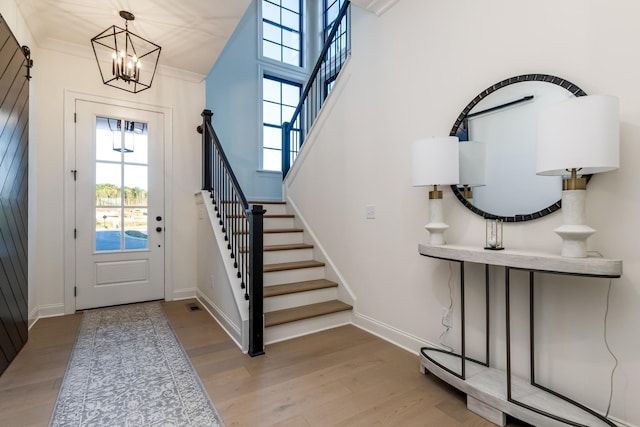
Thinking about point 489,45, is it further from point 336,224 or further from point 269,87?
point 269,87

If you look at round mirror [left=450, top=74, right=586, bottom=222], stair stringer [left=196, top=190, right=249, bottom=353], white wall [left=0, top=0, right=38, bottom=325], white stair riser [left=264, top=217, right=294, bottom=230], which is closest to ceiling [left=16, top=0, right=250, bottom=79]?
white wall [left=0, top=0, right=38, bottom=325]

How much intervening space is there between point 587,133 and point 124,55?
317 cm

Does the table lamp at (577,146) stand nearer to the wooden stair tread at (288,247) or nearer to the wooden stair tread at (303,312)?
the wooden stair tread at (303,312)

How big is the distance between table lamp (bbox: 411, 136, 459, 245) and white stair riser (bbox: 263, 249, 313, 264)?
5.99ft

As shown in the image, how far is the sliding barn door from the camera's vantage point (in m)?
2.15

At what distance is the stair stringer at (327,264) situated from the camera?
3.16m

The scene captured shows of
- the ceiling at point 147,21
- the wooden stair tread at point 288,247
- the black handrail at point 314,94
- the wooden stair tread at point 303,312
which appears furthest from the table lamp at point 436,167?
the ceiling at point 147,21

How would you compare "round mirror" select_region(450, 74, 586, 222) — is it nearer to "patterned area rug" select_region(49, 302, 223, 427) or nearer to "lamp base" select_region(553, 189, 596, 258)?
"lamp base" select_region(553, 189, 596, 258)

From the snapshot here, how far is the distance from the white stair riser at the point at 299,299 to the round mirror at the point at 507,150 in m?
1.68

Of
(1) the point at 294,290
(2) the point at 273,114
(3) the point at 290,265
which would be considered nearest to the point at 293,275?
(3) the point at 290,265

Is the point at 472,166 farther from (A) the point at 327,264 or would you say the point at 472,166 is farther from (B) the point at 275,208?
(B) the point at 275,208

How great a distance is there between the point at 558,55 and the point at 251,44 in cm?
455

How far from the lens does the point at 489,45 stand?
1.98 metres

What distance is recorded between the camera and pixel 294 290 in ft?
9.91
